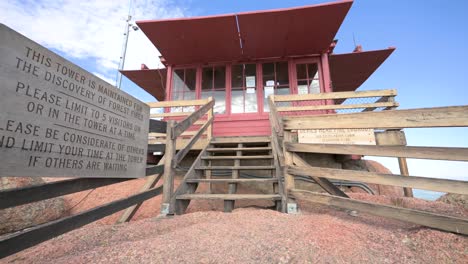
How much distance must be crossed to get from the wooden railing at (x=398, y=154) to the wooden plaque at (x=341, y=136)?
218cm

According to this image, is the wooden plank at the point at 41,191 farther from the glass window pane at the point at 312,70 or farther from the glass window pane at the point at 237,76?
the glass window pane at the point at 312,70

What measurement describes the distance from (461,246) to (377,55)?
7.59 metres

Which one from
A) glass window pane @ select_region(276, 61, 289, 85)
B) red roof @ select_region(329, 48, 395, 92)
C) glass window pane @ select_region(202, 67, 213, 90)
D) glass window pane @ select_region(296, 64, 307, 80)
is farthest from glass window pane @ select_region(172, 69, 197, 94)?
red roof @ select_region(329, 48, 395, 92)

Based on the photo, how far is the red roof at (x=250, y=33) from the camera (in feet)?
19.1

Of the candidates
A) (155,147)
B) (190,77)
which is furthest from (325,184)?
(190,77)

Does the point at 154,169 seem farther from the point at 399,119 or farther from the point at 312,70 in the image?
the point at 312,70

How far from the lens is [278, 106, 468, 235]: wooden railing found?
1.92 meters

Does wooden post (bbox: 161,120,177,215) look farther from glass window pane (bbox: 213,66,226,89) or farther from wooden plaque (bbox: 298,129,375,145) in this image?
glass window pane (bbox: 213,66,226,89)

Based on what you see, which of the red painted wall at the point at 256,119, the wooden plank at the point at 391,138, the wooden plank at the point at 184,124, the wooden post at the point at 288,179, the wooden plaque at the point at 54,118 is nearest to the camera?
the wooden plaque at the point at 54,118

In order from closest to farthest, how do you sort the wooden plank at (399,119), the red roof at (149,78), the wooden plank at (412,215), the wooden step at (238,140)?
1. the wooden plank at (412,215)
2. the wooden plank at (399,119)
3. the wooden step at (238,140)
4. the red roof at (149,78)

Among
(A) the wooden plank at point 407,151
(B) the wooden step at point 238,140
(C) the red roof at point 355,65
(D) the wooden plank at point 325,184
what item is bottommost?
(D) the wooden plank at point 325,184

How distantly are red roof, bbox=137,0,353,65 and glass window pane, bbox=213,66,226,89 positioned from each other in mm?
381

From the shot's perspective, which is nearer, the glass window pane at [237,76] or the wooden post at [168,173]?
the wooden post at [168,173]

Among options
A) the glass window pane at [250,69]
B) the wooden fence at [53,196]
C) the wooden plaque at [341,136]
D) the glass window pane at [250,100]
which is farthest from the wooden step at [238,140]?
the glass window pane at [250,69]
